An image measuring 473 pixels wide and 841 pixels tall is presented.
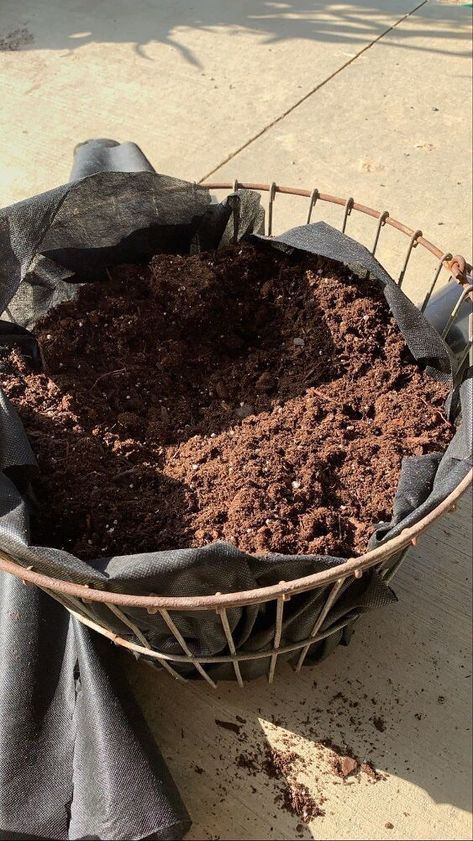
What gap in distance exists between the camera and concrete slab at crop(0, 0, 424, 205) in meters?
2.28

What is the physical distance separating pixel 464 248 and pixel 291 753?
1420mm

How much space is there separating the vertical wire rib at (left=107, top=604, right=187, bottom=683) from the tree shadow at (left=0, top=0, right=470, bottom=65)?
240 centimetres

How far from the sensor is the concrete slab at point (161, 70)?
7.47 ft

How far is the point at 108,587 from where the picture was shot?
0.84 meters

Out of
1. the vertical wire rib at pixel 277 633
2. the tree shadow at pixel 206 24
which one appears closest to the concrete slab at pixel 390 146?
the tree shadow at pixel 206 24

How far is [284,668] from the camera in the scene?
1.21 m

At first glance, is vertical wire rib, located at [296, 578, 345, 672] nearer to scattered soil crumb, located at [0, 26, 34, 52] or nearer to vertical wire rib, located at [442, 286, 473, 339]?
vertical wire rib, located at [442, 286, 473, 339]

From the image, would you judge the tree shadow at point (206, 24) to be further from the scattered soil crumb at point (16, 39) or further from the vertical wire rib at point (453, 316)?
the vertical wire rib at point (453, 316)

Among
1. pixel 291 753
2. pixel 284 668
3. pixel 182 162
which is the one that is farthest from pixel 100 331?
pixel 182 162

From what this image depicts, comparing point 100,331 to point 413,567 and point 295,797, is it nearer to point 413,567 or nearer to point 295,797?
point 413,567

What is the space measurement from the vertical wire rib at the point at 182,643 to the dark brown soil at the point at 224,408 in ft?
0.44

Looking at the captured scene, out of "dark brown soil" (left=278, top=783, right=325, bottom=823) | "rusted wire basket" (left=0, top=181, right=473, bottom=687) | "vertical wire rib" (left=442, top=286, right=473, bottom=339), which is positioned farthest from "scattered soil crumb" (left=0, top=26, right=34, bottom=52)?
"dark brown soil" (left=278, top=783, right=325, bottom=823)

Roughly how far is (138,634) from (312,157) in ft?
5.82

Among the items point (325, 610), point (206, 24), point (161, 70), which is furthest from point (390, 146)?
point (325, 610)
